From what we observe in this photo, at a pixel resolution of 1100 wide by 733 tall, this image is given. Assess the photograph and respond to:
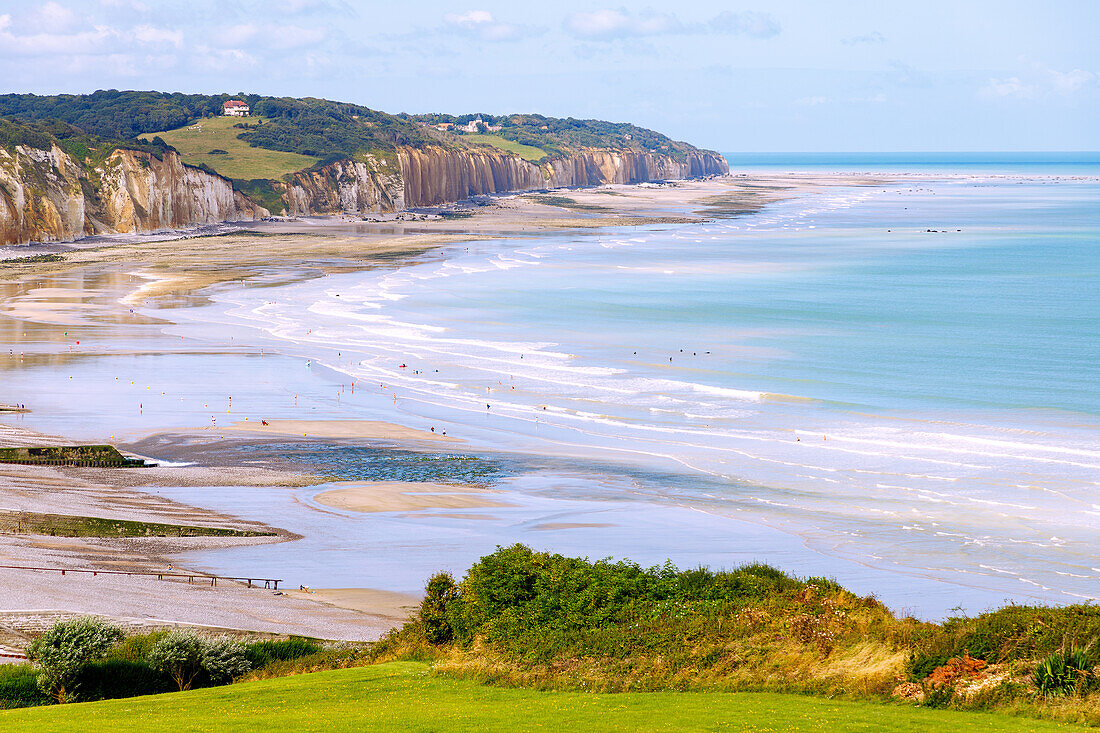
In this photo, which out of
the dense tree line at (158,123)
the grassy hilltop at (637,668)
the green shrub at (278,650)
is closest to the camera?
the grassy hilltop at (637,668)

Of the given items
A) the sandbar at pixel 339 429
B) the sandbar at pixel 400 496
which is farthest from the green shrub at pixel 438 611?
the sandbar at pixel 339 429

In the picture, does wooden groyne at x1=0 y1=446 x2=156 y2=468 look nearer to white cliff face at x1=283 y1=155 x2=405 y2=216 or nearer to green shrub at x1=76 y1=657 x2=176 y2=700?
green shrub at x1=76 y1=657 x2=176 y2=700

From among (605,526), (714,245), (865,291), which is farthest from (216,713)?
(714,245)

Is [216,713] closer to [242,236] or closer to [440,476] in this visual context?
[440,476]

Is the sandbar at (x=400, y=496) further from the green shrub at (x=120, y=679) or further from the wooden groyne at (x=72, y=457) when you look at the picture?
the green shrub at (x=120, y=679)

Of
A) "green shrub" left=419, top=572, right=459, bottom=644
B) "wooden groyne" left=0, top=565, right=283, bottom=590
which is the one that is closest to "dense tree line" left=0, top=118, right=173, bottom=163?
"wooden groyne" left=0, top=565, right=283, bottom=590

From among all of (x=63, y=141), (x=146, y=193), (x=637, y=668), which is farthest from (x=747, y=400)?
(x=63, y=141)

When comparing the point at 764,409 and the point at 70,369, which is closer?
the point at 764,409
